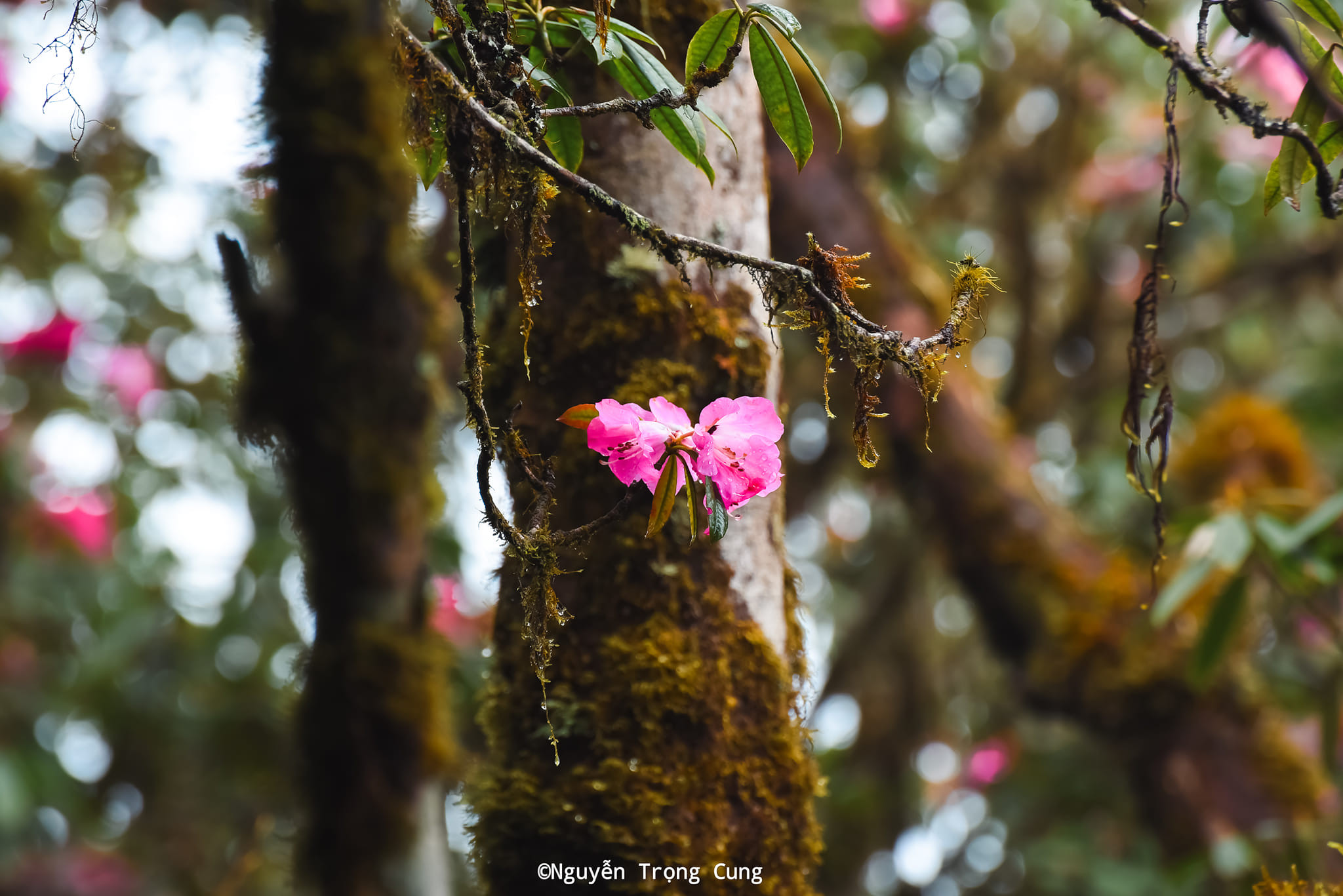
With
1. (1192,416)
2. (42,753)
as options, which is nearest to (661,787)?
(1192,416)

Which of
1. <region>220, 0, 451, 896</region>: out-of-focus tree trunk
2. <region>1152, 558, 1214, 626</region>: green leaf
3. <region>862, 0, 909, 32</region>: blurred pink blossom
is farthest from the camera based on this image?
<region>862, 0, 909, 32</region>: blurred pink blossom

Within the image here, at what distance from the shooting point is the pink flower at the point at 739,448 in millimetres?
642

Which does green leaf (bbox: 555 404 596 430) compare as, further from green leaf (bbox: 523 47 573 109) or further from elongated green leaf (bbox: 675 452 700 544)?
green leaf (bbox: 523 47 573 109)

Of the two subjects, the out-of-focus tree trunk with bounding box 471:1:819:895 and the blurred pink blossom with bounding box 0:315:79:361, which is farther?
the blurred pink blossom with bounding box 0:315:79:361

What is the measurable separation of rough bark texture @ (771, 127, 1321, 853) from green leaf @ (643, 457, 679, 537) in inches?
55.8

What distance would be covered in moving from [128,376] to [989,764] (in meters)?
3.22

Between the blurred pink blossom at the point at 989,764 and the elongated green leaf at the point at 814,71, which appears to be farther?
the blurred pink blossom at the point at 989,764

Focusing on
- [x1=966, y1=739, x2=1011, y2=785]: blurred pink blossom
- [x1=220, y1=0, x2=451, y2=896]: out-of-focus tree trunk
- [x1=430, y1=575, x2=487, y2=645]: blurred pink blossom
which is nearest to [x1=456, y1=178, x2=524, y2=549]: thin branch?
[x1=220, y1=0, x2=451, y2=896]: out-of-focus tree trunk

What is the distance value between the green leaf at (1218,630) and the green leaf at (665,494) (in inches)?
51.8

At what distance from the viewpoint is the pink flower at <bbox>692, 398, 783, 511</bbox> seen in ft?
2.10

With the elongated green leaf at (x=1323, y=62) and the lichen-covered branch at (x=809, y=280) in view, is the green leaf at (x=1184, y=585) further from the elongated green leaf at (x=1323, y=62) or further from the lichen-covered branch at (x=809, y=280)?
the lichen-covered branch at (x=809, y=280)

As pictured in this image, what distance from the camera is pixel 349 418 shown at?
1.45 metres

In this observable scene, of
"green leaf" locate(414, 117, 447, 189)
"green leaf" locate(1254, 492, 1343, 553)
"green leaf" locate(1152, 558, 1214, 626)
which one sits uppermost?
"green leaf" locate(414, 117, 447, 189)

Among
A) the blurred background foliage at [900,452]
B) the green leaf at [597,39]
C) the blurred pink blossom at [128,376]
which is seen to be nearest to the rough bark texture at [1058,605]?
the blurred background foliage at [900,452]
